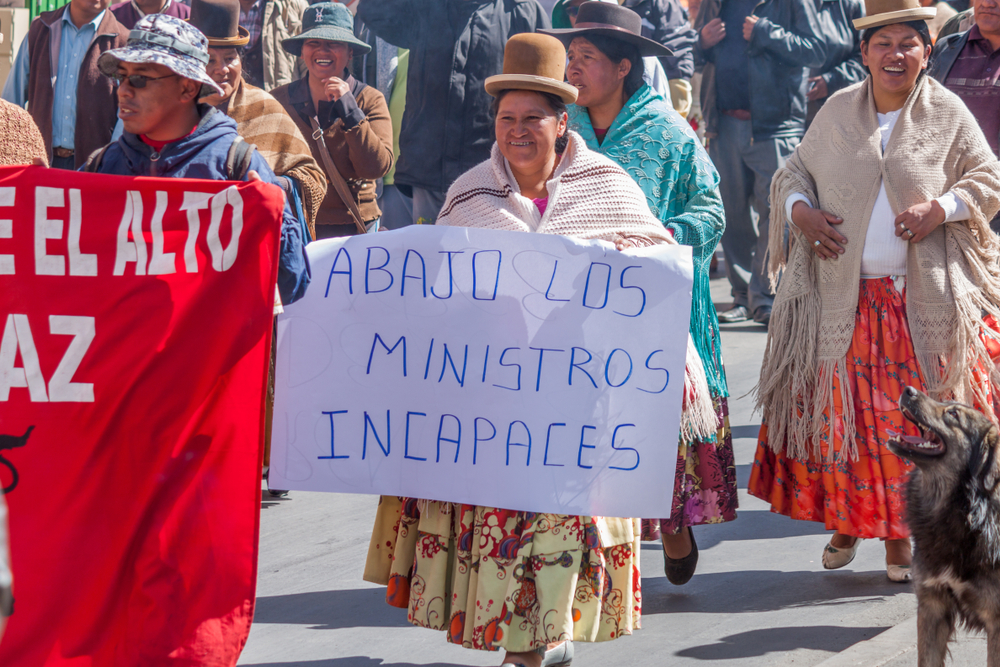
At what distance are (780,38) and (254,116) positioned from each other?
4.97 m

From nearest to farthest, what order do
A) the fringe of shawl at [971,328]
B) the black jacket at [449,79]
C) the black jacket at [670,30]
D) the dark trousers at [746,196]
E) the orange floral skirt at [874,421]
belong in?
the fringe of shawl at [971,328] < the orange floral skirt at [874,421] < the black jacket at [449,79] < the black jacket at [670,30] < the dark trousers at [746,196]

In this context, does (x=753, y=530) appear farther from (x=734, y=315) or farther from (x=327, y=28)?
(x=734, y=315)

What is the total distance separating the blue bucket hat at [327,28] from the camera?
6297mm

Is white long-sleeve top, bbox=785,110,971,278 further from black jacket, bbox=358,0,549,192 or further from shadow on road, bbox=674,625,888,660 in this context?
black jacket, bbox=358,0,549,192

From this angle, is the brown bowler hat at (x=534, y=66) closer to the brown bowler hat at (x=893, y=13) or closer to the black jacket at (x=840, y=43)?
the brown bowler hat at (x=893, y=13)

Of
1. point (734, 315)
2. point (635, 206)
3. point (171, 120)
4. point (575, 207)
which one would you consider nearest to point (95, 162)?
point (171, 120)

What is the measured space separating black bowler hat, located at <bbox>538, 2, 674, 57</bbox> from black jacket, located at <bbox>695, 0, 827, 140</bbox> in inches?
181

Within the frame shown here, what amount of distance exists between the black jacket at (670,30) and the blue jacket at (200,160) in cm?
A: 538

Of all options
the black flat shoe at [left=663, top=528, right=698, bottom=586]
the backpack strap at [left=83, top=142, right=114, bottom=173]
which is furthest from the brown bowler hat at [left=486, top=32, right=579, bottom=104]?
the black flat shoe at [left=663, top=528, right=698, bottom=586]

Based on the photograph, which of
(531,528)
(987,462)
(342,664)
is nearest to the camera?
(987,462)

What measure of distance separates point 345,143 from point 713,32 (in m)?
4.25

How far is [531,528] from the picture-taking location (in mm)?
3494

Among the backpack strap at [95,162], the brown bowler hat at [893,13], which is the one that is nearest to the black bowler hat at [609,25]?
the brown bowler hat at [893,13]

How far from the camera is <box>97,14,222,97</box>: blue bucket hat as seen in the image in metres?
3.36
